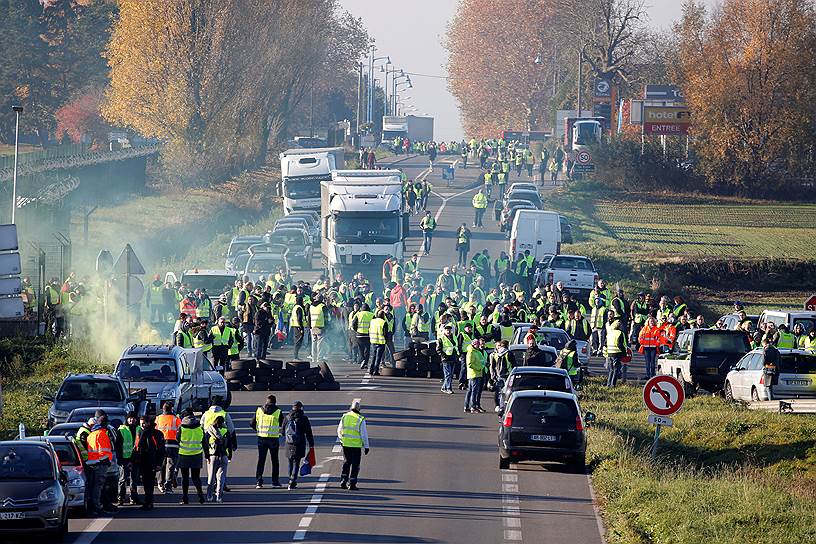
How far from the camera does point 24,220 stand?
67.2 meters

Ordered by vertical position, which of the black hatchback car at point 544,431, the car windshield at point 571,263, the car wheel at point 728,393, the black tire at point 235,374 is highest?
the car windshield at point 571,263

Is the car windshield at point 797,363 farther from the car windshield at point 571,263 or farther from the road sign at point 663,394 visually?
the car windshield at point 571,263

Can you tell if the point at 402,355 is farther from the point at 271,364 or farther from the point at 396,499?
the point at 396,499

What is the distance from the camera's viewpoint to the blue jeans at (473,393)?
29.5 m

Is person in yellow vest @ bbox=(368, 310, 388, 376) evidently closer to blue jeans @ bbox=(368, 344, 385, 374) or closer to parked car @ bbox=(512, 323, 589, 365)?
blue jeans @ bbox=(368, 344, 385, 374)

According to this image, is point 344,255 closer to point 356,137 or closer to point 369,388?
point 369,388

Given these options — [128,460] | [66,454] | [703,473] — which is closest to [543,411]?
[703,473]

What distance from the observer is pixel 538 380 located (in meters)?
26.8

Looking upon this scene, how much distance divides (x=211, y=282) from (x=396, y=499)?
73.6 feet

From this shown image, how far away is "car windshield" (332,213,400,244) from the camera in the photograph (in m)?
48.2

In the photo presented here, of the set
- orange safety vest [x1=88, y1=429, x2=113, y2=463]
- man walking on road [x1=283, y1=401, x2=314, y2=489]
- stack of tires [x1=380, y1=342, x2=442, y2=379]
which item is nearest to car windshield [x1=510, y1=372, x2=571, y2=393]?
man walking on road [x1=283, y1=401, x2=314, y2=489]

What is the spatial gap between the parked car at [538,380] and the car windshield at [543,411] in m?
2.89

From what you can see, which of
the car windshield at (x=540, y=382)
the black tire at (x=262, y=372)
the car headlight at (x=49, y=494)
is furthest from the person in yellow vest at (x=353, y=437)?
the black tire at (x=262, y=372)

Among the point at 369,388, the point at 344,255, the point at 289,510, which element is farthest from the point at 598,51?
the point at 289,510
